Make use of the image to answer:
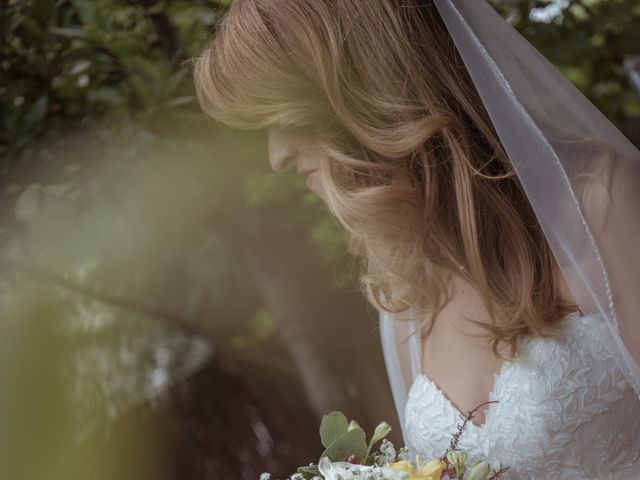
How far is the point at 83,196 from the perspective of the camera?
231 centimetres

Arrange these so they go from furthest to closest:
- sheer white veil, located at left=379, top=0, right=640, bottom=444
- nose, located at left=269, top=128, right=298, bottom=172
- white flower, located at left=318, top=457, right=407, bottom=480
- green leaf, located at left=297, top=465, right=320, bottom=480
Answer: nose, located at left=269, top=128, right=298, bottom=172, sheer white veil, located at left=379, top=0, right=640, bottom=444, green leaf, located at left=297, top=465, right=320, bottom=480, white flower, located at left=318, top=457, right=407, bottom=480

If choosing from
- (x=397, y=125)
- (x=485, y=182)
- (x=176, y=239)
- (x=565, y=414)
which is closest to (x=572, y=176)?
(x=485, y=182)

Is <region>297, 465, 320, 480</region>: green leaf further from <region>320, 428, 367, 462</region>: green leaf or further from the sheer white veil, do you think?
the sheer white veil

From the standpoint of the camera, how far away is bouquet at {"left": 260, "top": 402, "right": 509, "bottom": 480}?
1334mm

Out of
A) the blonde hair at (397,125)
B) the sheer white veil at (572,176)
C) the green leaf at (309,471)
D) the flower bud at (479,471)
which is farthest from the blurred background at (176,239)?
the sheer white veil at (572,176)

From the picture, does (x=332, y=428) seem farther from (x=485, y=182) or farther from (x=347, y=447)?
(x=485, y=182)

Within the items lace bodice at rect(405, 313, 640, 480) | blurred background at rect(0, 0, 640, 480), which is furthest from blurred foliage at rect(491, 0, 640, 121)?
lace bodice at rect(405, 313, 640, 480)

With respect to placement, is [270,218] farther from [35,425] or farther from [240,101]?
[35,425]

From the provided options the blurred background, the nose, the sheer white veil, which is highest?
the sheer white veil

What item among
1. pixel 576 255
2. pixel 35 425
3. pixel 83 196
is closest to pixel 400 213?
pixel 576 255

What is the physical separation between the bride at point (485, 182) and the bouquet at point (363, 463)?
1.01 feet

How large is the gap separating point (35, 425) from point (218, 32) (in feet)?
4.67

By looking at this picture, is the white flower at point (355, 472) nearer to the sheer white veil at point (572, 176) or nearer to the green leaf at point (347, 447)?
the green leaf at point (347, 447)

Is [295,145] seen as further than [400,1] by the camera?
Yes
